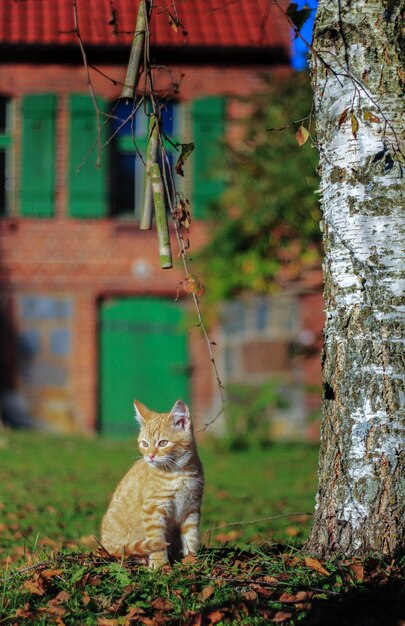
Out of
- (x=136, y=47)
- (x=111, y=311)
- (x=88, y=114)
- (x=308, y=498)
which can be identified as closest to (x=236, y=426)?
(x=111, y=311)

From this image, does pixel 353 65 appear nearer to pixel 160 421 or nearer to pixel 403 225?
pixel 403 225

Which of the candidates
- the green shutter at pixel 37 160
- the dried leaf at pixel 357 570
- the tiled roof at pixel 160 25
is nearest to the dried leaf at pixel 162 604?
the dried leaf at pixel 357 570

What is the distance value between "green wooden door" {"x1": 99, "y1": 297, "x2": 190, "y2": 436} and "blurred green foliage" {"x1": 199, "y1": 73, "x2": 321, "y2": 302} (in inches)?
118

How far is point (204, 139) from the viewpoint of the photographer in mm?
15109

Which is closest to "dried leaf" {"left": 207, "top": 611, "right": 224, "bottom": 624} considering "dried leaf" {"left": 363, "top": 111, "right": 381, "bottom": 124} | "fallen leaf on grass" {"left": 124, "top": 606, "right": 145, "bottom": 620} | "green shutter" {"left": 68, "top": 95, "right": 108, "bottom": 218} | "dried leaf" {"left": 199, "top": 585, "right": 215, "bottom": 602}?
"dried leaf" {"left": 199, "top": 585, "right": 215, "bottom": 602}

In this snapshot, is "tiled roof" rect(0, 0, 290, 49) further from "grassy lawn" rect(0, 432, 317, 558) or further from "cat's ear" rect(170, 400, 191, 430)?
"cat's ear" rect(170, 400, 191, 430)

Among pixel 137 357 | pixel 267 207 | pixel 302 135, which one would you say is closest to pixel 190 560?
pixel 302 135

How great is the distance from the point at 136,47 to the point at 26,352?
11731 mm

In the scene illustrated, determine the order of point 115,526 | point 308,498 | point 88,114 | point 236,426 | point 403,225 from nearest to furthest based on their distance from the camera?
point 403,225 < point 115,526 < point 308,498 < point 236,426 < point 88,114

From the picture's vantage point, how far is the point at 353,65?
413 centimetres

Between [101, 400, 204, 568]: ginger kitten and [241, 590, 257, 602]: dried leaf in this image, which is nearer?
[241, 590, 257, 602]: dried leaf

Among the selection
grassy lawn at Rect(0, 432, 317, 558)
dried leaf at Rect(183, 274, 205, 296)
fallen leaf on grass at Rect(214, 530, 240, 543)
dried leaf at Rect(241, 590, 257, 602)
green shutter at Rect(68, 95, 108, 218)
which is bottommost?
fallen leaf on grass at Rect(214, 530, 240, 543)

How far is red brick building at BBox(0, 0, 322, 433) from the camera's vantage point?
15055 millimetres

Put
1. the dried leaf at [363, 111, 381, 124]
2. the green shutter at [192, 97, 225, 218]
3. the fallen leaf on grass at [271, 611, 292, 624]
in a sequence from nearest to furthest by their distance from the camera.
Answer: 1. the fallen leaf on grass at [271, 611, 292, 624]
2. the dried leaf at [363, 111, 381, 124]
3. the green shutter at [192, 97, 225, 218]
